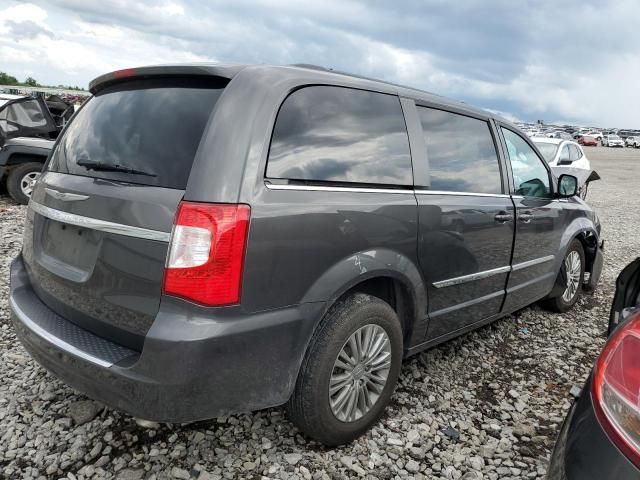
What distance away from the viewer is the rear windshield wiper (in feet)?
6.76

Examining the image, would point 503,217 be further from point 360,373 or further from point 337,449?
point 337,449

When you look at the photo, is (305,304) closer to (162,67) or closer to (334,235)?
(334,235)

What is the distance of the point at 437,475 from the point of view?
2381 mm

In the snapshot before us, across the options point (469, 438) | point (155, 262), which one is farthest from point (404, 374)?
point (155, 262)

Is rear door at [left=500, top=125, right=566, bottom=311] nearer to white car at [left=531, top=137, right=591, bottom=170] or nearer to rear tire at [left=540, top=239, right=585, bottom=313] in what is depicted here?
rear tire at [left=540, top=239, right=585, bottom=313]

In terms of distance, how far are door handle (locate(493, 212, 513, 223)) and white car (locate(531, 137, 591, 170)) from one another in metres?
8.80

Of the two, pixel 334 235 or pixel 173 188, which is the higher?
pixel 173 188

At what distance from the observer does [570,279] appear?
4.69 meters

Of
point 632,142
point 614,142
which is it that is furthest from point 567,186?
point 632,142

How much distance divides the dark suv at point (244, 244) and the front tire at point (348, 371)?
1cm

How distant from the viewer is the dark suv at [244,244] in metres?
1.88

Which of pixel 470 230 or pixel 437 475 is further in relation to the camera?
pixel 470 230

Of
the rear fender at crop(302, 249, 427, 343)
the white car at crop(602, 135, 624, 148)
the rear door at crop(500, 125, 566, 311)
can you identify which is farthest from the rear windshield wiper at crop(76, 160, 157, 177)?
the white car at crop(602, 135, 624, 148)

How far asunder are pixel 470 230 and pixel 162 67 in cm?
195
